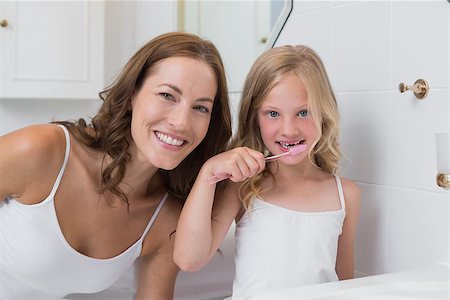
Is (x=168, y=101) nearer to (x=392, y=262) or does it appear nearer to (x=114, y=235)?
(x=114, y=235)

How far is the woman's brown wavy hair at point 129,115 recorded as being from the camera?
1.14 m

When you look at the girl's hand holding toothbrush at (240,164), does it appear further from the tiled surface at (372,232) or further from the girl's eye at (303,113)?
the tiled surface at (372,232)

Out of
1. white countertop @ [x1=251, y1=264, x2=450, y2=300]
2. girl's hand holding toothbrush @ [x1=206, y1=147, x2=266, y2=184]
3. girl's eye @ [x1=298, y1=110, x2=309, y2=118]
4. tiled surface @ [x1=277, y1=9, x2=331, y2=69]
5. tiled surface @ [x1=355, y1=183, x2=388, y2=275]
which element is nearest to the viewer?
white countertop @ [x1=251, y1=264, x2=450, y2=300]

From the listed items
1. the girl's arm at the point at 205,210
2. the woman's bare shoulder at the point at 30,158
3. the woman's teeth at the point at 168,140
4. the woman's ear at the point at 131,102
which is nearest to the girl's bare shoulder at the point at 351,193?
the girl's arm at the point at 205,210

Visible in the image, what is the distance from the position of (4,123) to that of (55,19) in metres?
0.57

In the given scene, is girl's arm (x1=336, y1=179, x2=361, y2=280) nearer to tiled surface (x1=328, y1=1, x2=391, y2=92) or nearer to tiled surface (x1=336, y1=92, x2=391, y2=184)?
tiled surface (x1=336, y1=92, x2=391, y2=184)

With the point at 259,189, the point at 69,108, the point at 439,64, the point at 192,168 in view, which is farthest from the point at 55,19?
the point at 439,64

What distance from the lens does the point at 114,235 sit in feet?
4.13

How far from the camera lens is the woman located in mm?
1104

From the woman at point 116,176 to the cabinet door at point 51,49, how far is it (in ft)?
3.77

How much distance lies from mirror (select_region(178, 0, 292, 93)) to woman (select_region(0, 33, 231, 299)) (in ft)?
1.63

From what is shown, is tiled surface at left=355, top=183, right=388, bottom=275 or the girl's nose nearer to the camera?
the girl's nose

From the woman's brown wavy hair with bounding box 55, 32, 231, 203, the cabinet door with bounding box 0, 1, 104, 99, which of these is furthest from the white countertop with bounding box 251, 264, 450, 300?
the cabinet door with bounding box 0, 1, 104, 99

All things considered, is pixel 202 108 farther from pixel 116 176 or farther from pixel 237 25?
pixel 237 25
